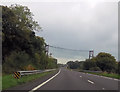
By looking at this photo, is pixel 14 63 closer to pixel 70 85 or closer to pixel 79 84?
pixel 79 84

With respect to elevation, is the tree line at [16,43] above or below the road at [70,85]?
above

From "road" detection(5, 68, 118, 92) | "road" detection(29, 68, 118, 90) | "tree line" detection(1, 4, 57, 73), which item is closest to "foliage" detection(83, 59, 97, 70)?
"tree line" detection(1, 4, 57, 73)

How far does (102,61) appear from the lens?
83.0 metres

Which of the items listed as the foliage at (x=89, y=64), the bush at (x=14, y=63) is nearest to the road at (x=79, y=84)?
the bush at (x=14, y=63)

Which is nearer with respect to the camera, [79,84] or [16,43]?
[79,84]

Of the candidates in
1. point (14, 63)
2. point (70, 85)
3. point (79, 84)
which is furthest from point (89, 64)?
point (70, 85)

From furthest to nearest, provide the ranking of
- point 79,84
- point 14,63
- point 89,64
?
point 89,64 → point 14,63 → point 79,84

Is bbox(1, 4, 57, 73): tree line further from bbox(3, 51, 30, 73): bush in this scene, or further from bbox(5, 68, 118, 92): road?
bbox(5, 68, 118, 92): road

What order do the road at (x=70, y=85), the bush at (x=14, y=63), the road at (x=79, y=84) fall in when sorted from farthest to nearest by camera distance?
the bush at (x=14, y=63)
the road at (x=79, y=84)
the road at (x=70, y=85)

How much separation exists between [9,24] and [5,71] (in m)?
10.0

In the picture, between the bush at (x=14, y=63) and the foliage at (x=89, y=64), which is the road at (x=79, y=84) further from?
the foliage at (x=89, y=64)

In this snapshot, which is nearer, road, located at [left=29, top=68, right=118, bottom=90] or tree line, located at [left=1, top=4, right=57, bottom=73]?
road, located at [left=29, top=68, right=118, bottom=90]

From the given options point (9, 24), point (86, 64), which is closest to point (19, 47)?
point (9, 24)

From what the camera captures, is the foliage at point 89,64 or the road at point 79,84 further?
the foliage at point 89,64
